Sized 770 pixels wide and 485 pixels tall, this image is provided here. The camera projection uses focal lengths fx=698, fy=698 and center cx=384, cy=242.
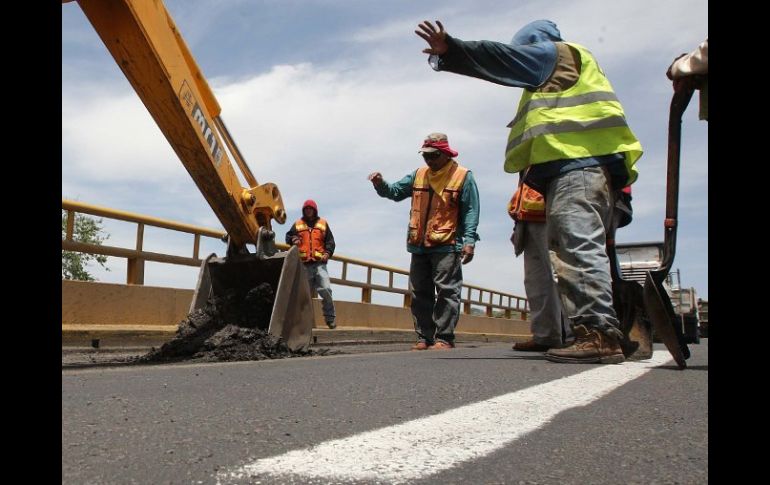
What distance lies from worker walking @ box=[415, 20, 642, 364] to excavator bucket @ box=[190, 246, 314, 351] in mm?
2224

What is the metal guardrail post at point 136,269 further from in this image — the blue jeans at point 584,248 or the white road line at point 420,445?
the white road line at point 420,445

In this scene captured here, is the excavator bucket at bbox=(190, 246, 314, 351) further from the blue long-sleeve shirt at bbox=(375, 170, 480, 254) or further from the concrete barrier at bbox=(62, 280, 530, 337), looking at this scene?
the blue long-sleeve shirt at bbox=(375, 170, 480, 254)

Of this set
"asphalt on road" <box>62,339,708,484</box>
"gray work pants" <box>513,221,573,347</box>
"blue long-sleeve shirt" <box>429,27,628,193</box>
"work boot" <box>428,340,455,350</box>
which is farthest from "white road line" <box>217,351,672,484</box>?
"work boot" <box>428,340,455,350</box>

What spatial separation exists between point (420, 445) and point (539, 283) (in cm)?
422

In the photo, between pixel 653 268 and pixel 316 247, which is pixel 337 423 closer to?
pixel 316 247

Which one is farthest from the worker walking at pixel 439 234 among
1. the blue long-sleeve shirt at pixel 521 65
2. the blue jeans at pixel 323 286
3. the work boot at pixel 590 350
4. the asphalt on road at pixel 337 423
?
the blue jeans at pixel 323 286

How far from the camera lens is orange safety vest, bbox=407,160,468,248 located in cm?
677

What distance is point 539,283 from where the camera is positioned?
574 cm

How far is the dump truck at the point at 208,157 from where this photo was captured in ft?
14.9
